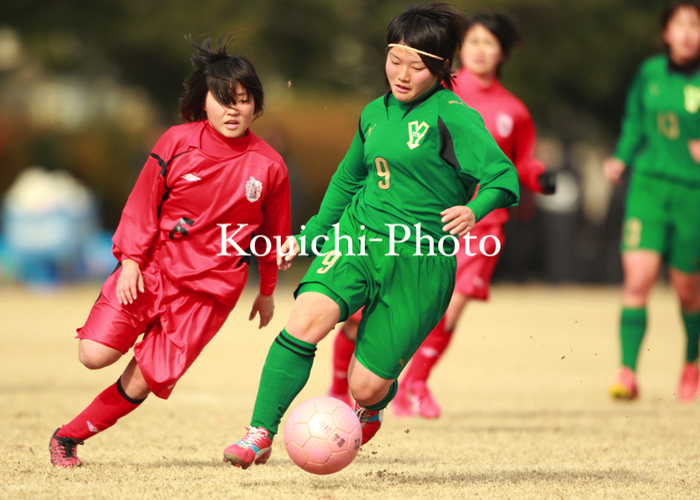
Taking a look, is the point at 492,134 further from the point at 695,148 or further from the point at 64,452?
the point at 64,452

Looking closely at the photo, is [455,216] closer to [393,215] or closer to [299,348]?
[393,215]

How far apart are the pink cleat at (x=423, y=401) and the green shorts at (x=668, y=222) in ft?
6.80

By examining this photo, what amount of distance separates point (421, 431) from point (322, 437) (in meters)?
2.01

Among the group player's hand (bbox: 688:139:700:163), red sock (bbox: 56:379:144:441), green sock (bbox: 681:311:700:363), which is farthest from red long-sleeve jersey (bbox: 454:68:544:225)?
red sock (bbox: 56:379:144:441)

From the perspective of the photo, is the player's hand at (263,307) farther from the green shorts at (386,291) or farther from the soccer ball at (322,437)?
the soccer ball at (322,437)

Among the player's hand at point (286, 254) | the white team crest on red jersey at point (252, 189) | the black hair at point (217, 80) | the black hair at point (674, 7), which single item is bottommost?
the player's hand at point (286, 254)

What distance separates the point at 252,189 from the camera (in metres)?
4.59

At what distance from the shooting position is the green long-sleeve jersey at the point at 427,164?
4.31 m

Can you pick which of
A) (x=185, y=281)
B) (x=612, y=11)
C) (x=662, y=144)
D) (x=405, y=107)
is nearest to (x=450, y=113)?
(x=405, y=107)

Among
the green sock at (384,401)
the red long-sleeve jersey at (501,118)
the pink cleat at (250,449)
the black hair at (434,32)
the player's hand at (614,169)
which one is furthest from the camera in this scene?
the player's hand at (614,169)

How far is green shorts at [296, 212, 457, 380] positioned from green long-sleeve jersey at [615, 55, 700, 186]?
11.7 feet

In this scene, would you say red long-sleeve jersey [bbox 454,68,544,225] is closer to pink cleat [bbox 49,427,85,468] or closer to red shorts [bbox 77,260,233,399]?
red shorts [bbox 77,260,233,399]

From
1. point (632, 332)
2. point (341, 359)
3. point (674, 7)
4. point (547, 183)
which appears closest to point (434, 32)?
point (547, 183)

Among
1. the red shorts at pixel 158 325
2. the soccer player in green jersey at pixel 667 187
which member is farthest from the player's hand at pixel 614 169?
the red shorts at pixel 158 325
